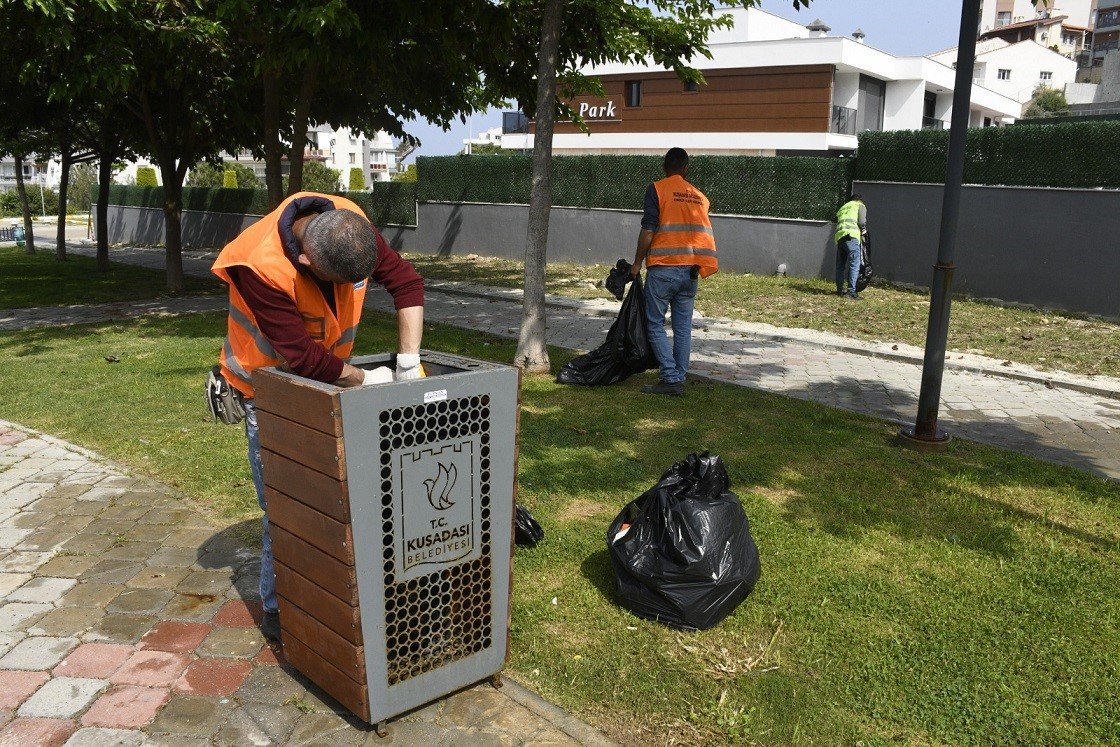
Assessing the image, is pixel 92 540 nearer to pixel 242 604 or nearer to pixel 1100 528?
pixel 242 604

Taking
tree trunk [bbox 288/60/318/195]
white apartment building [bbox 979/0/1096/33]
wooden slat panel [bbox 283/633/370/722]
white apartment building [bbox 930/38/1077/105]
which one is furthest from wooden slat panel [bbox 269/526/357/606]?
white apartment building [bbox 979/0/1096/33]

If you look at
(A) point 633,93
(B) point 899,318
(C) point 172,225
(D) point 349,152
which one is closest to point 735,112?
(A) point 633,93

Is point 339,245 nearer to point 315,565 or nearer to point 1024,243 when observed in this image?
point 315,565

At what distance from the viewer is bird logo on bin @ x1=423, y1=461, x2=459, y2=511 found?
9.39ft

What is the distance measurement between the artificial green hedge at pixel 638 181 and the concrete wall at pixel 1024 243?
1.45m

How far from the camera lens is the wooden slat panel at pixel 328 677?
289 centimetres

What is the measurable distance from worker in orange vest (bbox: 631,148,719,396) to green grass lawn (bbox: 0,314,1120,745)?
1.50 feet

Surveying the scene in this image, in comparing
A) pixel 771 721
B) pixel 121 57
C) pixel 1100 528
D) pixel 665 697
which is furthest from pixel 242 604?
pixel 121 57

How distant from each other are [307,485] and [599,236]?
16.3m

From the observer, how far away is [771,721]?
117 inches

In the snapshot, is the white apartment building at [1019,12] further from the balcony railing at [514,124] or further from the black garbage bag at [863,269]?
the black garbage bag at [863,269]

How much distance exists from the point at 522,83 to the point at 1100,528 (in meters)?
9.43

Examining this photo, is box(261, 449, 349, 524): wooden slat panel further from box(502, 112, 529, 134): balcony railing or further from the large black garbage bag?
box(502, 112, 529, 134): balcony railing

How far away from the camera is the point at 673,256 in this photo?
7.02 m
